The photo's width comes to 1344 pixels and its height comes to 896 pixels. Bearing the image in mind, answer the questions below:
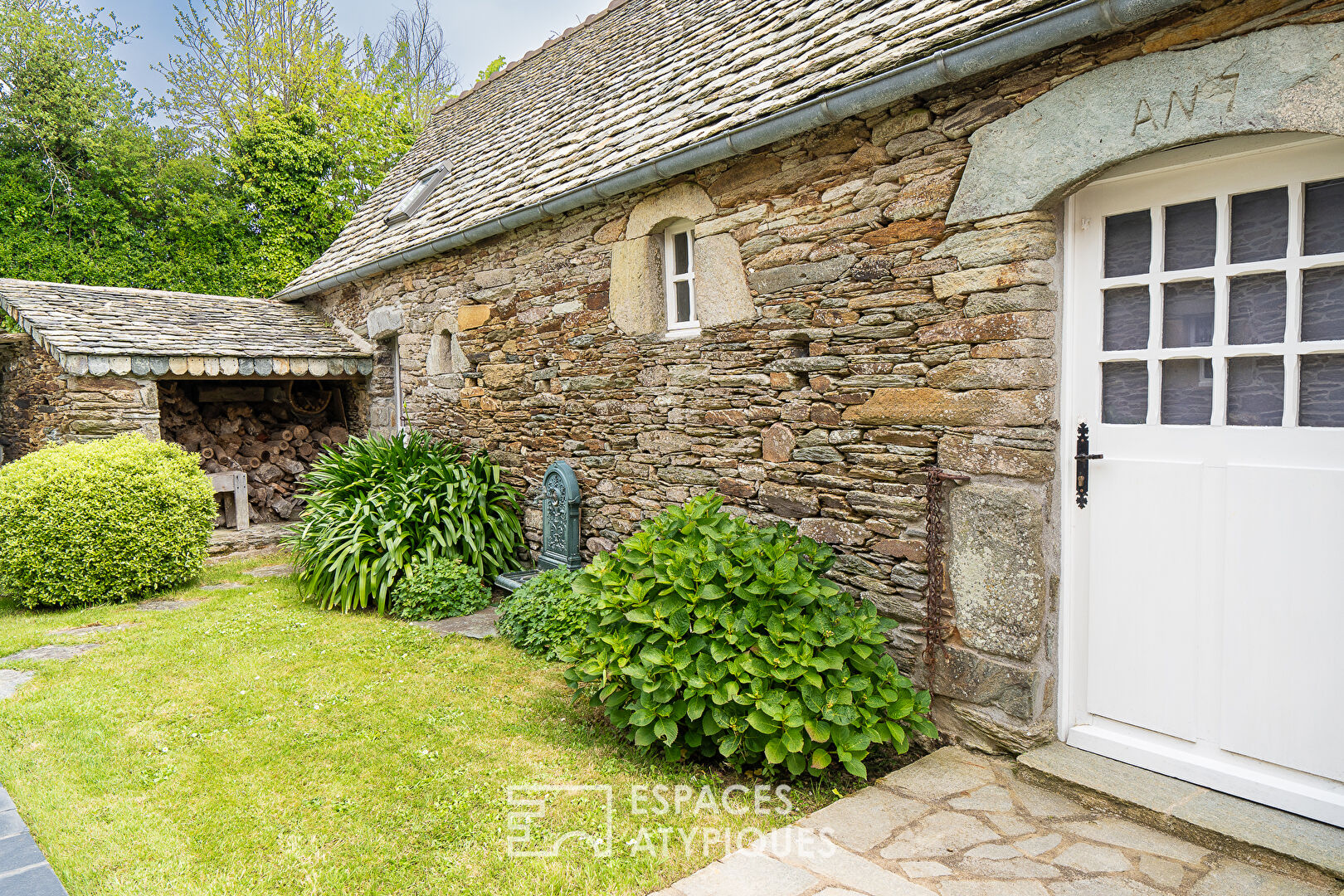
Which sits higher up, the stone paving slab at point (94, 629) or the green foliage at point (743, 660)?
the green foliage at point (743, 660)

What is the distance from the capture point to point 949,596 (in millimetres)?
3625

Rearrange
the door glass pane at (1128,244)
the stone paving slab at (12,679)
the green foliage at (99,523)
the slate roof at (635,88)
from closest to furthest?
the door glass pane at (1128,244) < the slate roof at (635,88) < the stone paving slab at (12,679) < the green foliage at (99,523)

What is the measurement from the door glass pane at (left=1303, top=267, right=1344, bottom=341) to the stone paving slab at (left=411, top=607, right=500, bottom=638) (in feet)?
16.6

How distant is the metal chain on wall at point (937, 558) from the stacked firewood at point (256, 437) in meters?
7.80

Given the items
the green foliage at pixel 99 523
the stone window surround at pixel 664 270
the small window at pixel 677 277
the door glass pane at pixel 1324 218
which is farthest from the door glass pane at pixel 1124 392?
the green foliage at pixel 99 523

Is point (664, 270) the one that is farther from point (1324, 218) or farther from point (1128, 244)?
point (1324, 218)

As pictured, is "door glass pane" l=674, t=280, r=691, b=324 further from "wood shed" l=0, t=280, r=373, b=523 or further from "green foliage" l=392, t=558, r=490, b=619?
"wood shed" l=0, t=280, r=373, b=523

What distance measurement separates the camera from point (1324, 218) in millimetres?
2721

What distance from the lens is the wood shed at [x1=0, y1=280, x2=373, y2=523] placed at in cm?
798

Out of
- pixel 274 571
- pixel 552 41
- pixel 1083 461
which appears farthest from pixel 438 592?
pixel 552 41

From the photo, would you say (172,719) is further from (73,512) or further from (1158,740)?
(1158,740)

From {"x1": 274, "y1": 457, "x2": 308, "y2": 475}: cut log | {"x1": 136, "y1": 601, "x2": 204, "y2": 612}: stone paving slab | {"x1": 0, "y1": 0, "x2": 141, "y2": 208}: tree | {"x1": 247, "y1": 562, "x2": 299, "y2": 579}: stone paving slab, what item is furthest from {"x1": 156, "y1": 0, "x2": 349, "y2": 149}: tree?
{"x1": 136, "y1": 601, "x2": 204, "y2": 612}: stone paving slab

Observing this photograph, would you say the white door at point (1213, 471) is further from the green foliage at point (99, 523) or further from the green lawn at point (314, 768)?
the green foliage at point (99, 523)

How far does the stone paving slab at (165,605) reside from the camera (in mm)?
6621
